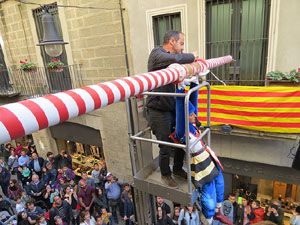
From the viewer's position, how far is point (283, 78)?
16.2 feet

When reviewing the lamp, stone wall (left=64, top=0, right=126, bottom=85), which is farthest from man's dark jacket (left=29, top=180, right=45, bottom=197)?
the lamp

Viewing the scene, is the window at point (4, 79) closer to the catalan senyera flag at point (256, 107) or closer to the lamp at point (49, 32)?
the lamp at point (49, 32)

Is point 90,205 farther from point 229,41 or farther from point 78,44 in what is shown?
point 229,41

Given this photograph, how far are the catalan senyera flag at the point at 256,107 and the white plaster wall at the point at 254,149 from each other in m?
0.79

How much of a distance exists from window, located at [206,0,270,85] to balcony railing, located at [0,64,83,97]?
502 centimetres

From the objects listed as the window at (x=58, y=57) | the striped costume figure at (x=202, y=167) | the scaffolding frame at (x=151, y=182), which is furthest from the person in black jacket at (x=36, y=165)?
the striped costume figure at (x=202, y=167)

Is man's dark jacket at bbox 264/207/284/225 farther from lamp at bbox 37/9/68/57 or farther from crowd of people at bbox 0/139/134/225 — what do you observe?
lamp at bbox 37/9/68/57

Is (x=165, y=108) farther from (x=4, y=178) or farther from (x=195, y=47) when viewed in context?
(x=4, y=178)

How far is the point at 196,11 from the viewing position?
5812 millimetres

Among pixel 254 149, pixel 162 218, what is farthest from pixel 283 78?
Result: pixel 162 218

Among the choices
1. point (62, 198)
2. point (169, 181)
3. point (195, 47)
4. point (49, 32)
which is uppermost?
point (49, 32)

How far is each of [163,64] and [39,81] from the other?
8955 mm

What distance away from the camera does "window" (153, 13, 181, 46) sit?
20.6 feet

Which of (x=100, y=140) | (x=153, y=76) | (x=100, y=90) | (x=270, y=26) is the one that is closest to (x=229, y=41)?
(x=270, y=26)
